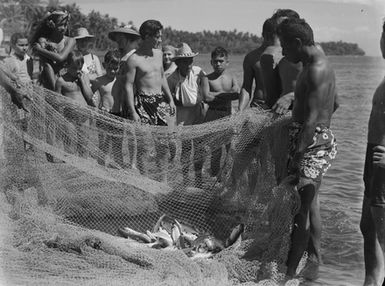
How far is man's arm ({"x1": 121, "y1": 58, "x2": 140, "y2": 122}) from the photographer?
7.20 meters

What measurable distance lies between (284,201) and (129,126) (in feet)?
5.53

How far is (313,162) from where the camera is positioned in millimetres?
5238

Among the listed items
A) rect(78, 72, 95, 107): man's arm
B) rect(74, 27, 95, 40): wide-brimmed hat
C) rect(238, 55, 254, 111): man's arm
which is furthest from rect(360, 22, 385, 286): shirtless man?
rect(74, 27, 95, 40): wide-brimmed hat

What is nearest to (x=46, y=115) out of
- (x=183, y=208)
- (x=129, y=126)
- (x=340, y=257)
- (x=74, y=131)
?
(x=74, y=131)

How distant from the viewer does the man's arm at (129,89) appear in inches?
283

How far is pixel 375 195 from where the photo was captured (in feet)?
15.3

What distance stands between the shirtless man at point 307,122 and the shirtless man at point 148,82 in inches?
90.2

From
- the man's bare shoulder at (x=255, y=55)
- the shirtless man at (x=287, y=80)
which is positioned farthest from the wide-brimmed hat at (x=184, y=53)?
the shirtless man at (x=287, y=80)

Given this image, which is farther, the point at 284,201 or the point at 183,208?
the point at 183,208

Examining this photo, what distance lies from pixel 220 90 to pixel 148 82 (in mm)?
1150

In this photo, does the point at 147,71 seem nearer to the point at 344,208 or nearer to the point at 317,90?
the point at 317,90

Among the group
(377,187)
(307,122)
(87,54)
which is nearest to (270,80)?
(307,122)

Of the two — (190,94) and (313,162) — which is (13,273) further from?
(190,94)

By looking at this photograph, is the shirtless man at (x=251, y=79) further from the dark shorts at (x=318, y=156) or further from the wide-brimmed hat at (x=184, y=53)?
the dark shorts at (x=318, y=156)
